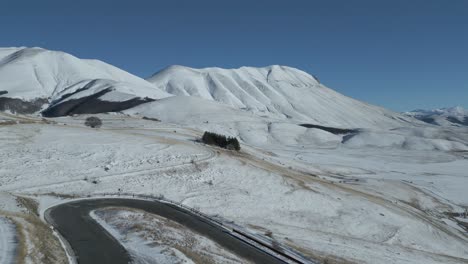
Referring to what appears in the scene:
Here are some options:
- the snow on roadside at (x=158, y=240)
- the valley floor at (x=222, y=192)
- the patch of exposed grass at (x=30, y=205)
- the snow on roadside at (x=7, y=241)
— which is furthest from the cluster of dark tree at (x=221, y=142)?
the snow on roadside at (x=7, y=241)

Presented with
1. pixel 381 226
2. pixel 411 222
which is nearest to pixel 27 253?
pixel 381 226

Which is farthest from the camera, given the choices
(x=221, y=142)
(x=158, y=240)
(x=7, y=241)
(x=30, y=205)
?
(x=221, y=142)

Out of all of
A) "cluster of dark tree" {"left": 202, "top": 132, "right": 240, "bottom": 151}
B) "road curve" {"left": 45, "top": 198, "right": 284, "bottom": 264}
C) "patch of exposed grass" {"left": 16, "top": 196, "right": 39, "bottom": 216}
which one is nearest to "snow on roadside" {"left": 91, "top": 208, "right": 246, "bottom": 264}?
"road curve" {"left": 45, "top": 198, "right": 284, "bottom": 264}

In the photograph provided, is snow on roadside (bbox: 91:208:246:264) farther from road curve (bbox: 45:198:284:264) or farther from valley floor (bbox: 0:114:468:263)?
road curve (bbox: 45:198:284:264)

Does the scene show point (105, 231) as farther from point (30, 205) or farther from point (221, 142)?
point (221, 142)

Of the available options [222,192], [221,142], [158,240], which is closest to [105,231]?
[158,240]

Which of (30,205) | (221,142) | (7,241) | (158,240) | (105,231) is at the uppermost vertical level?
(221,142)

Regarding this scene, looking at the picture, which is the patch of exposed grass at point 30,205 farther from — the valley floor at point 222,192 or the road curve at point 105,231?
the road curve at point 105,231

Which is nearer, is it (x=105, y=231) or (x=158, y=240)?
(x=158, y=240)
